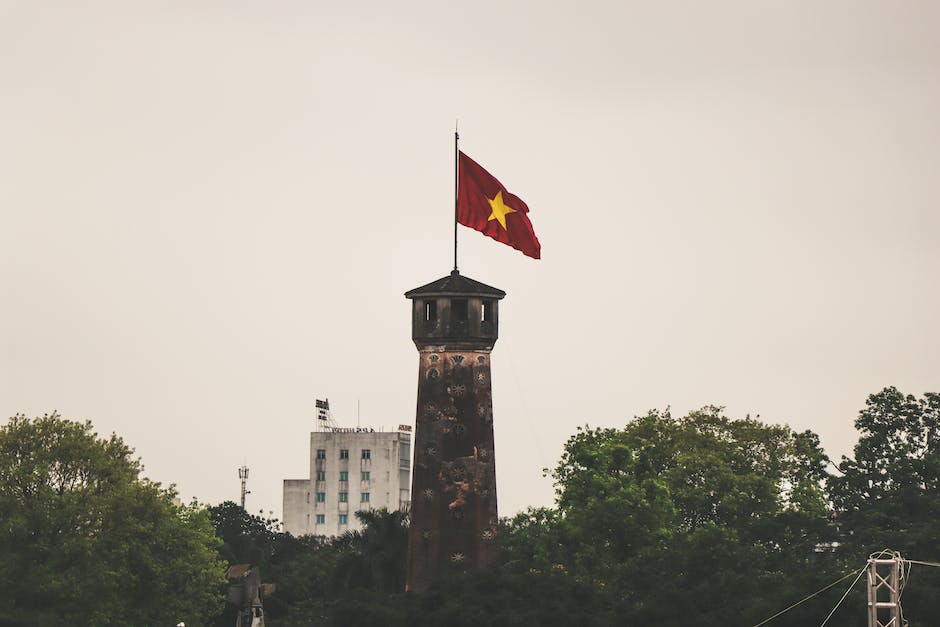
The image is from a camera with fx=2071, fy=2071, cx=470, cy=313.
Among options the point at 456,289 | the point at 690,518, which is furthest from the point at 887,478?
the point at 456,289

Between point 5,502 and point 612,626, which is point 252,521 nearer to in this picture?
point 5,502

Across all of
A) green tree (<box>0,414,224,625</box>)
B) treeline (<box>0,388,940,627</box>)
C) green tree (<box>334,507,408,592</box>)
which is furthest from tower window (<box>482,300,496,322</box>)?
green tree (<box>334,507,408,592</box>)

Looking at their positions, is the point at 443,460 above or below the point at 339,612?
above

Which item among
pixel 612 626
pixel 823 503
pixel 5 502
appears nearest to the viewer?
pixel 612 626

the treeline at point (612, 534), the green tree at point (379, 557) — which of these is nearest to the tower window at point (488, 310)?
the treeline at point (612, 534)

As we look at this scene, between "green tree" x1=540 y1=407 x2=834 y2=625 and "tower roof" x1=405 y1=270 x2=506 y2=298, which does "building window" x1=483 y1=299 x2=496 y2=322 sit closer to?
"tower roof" x1=405 y1=270 x2=506 y2=298

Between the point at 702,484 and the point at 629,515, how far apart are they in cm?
1409

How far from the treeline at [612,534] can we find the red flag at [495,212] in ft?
47.0

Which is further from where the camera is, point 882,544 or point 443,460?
point 882,544

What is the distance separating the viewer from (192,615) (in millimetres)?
103750

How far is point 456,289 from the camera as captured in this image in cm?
9112

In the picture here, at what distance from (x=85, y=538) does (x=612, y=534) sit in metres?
25.0

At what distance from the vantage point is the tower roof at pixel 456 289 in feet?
299

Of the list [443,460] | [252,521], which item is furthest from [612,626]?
[252,521]
